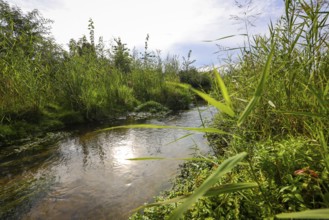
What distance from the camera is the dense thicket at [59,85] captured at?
4.70 meters

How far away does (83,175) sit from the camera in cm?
311

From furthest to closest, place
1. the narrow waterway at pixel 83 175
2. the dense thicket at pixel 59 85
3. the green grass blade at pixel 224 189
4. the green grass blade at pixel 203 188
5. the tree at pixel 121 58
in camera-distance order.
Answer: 1. the tree at pixel 121 58
2. the dense thicket at pixel 59 85
3. the narrow waterway at pixel 83 175
4. the green grass blade at pixel 224 189
5. the green grass blade at pixel 203 188

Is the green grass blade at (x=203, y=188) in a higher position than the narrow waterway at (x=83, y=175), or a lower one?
higher

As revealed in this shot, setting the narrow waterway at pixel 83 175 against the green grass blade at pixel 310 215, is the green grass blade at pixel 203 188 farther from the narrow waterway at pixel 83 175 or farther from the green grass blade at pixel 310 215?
the narrow waterway at pixel 83 175

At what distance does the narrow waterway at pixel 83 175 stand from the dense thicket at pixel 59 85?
2.93 feet

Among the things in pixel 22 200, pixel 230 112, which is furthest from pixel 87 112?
pixel 230 112

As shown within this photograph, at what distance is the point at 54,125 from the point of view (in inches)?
210

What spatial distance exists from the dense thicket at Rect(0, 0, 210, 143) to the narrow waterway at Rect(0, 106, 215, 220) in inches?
35.2

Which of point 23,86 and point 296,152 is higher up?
point 23,86

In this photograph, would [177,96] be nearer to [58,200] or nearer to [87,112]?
[87,112]

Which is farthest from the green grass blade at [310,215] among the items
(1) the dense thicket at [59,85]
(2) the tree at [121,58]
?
(2) the tree at [121,58]

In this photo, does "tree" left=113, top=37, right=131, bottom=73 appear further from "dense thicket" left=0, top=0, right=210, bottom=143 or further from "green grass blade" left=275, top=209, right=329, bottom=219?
"green grass blade" left=275, top=209, right=329, bottom=219

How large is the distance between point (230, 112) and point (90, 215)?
2103 mm

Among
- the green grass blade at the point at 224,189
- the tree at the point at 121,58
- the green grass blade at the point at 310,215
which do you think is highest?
the tree at the point at 121,58
